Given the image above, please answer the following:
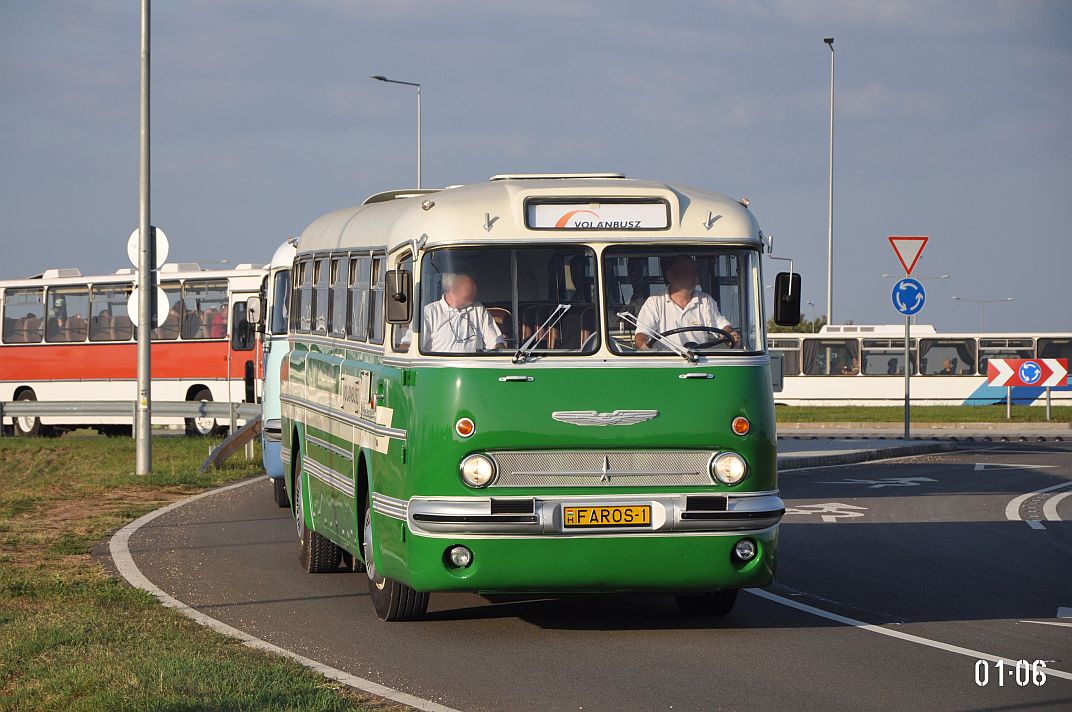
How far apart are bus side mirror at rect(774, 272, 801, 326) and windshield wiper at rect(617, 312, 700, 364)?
Answer: 1215 millimetres

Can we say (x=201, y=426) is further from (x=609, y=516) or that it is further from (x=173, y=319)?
(x=609, y=516)

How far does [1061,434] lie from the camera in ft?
127

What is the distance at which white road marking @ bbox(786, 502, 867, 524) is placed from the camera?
61.9ft

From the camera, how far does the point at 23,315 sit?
4216 cm

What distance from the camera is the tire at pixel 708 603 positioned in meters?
11.4

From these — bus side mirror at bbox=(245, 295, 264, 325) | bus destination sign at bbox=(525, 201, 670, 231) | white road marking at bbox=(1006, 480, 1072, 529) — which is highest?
bus destination sign at bbox=(525, 201, 670, 231)

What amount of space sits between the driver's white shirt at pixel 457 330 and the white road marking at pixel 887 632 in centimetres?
298

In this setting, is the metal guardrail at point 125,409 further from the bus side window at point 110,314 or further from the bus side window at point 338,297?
the bus side window at point 338,297

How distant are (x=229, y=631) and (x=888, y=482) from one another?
14.9m

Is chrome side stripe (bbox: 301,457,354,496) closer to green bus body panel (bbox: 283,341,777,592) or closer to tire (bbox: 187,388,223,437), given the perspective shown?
green bus body panel (bbox: 283,341,777,592)

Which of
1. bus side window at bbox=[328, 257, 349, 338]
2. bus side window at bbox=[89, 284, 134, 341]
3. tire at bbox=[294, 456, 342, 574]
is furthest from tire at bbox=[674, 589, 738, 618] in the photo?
bus side window at bbox=[89, 284, 134, 341]

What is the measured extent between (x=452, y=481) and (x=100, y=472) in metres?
16.3

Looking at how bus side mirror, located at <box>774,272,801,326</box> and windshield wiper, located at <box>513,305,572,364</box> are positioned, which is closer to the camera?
windshield wiper, located at <box>513,305,572,364</box>
